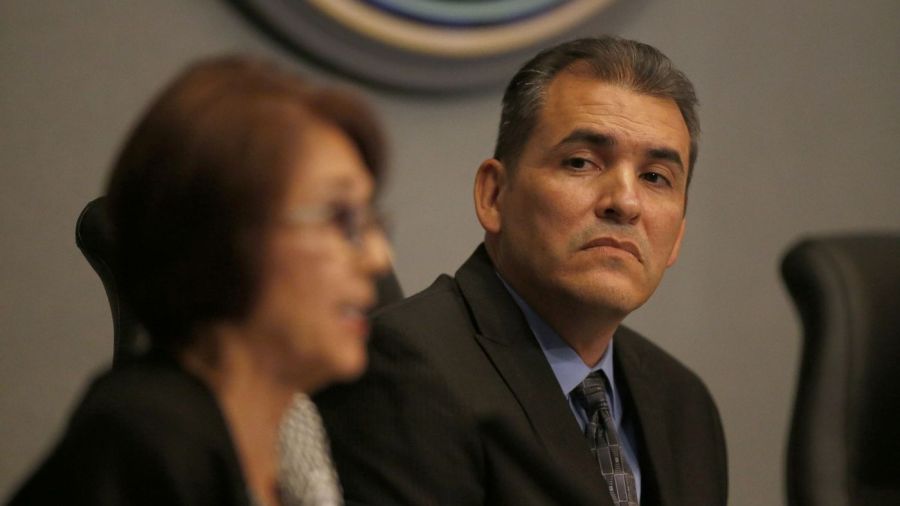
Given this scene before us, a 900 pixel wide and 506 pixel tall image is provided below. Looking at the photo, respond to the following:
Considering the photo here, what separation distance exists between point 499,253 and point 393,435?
360 millimetres

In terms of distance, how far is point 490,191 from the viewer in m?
1.58

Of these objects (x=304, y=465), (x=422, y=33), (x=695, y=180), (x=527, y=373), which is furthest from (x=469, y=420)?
(x=695, y=180)

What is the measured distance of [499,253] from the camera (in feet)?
5.09

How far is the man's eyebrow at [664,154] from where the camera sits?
1485 mm

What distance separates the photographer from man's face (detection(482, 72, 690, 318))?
56.4 inches

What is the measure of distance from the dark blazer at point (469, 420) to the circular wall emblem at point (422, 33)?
1.68 feet

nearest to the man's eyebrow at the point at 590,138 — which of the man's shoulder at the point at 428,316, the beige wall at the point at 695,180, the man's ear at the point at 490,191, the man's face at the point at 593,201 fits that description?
the man's face at the point at 593,201

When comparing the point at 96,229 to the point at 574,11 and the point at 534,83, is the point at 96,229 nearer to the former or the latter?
the point at 534,83

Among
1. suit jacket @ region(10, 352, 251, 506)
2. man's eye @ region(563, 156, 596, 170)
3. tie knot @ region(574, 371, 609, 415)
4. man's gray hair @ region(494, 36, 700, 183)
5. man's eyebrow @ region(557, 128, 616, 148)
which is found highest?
man's gray hair @ region(494, 36, 700, 183)

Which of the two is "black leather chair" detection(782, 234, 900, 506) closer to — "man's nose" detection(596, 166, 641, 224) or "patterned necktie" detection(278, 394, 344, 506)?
"man's nose" detection(596, 166, 641, 224)

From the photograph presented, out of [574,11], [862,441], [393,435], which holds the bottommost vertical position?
[393,435]

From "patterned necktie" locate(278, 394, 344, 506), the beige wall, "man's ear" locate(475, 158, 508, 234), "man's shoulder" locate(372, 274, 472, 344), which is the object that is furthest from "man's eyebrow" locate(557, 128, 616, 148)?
"patterned necktie" locate(278, 394, 344, 506)

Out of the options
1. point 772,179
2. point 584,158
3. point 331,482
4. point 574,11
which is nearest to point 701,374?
point 772,179

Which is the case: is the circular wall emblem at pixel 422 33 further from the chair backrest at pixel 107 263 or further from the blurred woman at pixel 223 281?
the blurred woman at pixel 223 281
